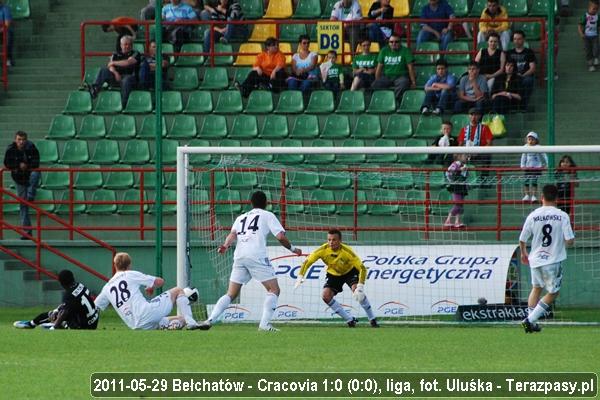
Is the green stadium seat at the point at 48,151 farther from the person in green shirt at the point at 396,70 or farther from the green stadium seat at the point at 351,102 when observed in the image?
the person in green shirt at the point at 396,70

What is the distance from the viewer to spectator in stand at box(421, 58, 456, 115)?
2575 cm

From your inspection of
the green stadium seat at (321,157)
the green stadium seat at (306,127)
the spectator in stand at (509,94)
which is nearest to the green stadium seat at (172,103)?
the green stadium seat at (306,127)

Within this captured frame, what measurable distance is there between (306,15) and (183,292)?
11668 millimetres

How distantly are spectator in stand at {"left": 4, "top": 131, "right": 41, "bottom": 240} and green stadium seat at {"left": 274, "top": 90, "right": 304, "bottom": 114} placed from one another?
4.35m

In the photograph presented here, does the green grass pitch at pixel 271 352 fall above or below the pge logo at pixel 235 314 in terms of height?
above

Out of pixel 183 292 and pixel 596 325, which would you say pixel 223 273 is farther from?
pixel 596 325

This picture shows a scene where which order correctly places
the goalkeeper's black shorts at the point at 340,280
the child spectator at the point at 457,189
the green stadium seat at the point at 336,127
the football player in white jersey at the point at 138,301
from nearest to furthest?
1. the football player in white jersey at the point at 138,301
2. the goalkeeper's black shorts at the point at 340,280
3. the child spectator at the point at 457,189
4. the green stadium seat at the point at 336,127

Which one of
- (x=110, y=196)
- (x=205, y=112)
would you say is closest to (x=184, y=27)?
(x=205, y=112)

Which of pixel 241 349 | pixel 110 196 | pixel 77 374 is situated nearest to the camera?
pixel 77 374

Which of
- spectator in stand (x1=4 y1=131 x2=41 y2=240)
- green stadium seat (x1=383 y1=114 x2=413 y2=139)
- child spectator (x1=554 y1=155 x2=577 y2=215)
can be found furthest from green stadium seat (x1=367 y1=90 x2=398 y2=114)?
spectator in stand (x1=4 y1=131 x2=41 y2=240)

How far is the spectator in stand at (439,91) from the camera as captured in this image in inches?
1014

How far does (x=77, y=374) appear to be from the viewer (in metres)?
13.4

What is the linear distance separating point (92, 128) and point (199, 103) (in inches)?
75.3

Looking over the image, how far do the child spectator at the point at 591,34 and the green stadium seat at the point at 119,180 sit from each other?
8228 mm
